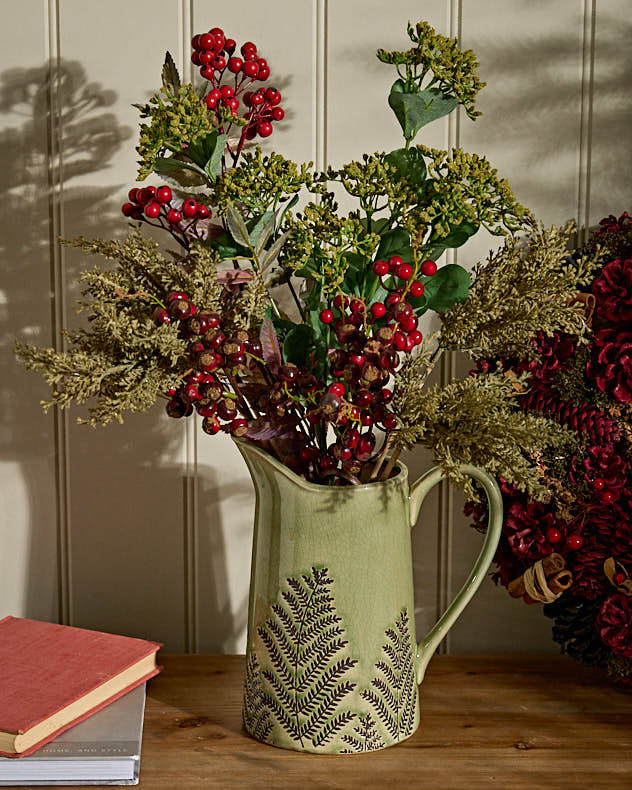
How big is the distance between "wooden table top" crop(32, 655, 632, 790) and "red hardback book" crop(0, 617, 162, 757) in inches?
2.2

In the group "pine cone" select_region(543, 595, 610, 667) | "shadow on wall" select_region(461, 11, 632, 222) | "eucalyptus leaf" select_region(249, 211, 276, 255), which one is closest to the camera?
"eucalyptus leaf" select_region(249, 211, 276, 255)

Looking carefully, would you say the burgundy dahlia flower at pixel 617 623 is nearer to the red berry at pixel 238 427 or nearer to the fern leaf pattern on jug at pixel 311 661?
the fern leaf pattern on jug at pixel 311 661

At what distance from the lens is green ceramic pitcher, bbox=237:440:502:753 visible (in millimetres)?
731

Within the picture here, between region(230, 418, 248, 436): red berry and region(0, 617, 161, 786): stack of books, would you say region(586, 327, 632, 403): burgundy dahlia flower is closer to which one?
region(230, 418, 248, 436): red berry

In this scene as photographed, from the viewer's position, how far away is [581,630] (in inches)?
34.9

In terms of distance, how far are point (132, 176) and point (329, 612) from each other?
574 mm

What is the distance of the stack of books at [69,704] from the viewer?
0.70 m

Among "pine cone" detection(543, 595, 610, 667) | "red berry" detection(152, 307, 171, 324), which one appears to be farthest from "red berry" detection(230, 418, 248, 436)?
"pine cone" detection(543, 595, 610, 667)

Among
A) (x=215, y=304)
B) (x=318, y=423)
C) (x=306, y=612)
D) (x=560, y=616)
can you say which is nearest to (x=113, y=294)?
(x=215, y=304)

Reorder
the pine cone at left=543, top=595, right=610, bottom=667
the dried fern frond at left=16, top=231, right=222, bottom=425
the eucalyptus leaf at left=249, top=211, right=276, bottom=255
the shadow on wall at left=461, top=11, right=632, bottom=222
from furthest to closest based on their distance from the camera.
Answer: the shadow on wall at left=461, top=11, right=632, bottom=222, the pine cone at left=543, top=595, right=610, bottom=667, the eucalyptus leaf at left=249, top=211, right=276, bottom=255, the dried fern frond at left=16, top=231, right=222, bottom=425

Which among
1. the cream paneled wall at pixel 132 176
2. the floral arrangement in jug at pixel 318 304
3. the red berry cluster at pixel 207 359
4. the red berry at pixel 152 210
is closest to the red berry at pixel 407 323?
the floral arrangement in jug at pixel 318 304

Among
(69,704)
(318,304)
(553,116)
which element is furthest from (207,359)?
(553,116)

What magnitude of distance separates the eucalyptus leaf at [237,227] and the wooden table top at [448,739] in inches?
18.7

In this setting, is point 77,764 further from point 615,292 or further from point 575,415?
point 615,292
